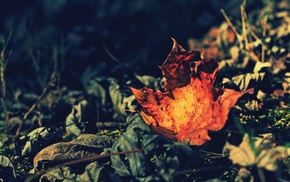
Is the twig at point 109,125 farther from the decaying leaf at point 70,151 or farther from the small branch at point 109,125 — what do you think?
the decaying leaf at point 70,151

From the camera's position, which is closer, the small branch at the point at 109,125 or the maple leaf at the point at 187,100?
the maple leaf at the point at 187,100

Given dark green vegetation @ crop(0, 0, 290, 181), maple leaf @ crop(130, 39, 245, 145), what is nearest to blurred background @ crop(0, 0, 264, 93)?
dark green vegetation @ crop(0, 0, 290, 181)

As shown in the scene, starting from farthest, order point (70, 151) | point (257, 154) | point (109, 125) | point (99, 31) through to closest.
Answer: point (99, 31) < point (109, 125) < point (70, 151) < point (257, 154)

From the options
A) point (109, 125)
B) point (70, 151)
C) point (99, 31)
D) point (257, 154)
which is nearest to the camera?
point (257, 154)

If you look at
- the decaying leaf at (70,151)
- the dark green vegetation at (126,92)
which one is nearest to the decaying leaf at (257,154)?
the dark green vegetation at (126,92)

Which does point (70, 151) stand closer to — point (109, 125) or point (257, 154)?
point (109, 125)

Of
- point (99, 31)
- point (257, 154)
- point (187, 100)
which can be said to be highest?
point (99, 31)

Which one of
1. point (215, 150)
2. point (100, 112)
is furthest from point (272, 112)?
point (100, 112)

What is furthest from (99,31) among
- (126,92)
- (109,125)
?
(109,125)

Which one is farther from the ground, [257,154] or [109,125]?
[109,125]
